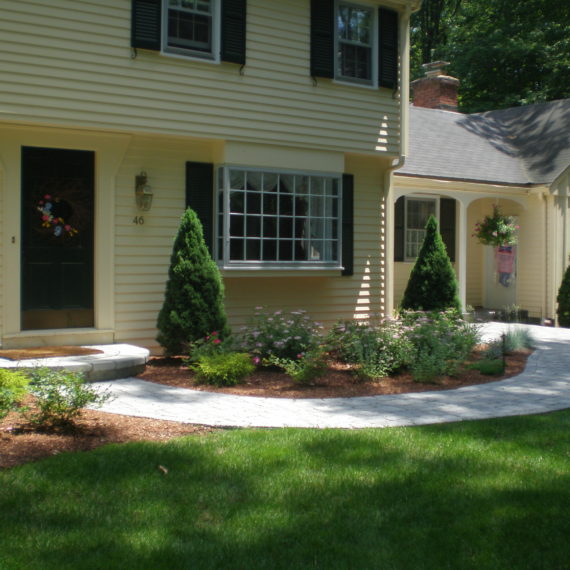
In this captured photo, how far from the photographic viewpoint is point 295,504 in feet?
13.7

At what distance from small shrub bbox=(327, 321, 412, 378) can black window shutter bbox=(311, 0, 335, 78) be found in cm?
399

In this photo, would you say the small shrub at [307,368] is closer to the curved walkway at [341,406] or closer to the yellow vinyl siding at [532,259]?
the curved walkway at [341,406]

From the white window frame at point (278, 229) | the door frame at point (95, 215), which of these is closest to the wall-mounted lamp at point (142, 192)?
the door frame at point (95, 215)

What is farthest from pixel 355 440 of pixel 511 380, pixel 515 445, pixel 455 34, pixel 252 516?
pixel 455 34

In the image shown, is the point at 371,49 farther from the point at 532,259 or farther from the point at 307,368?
the point at 532,259

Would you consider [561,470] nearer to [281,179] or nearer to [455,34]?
[281,179]

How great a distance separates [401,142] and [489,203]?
5794mm

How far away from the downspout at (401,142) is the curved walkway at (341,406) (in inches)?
156

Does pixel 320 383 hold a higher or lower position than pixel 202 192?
lower

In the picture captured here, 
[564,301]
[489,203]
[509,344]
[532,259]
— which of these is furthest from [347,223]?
[489,203]

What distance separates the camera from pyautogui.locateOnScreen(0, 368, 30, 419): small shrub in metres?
5.33

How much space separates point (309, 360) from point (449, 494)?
3.56 m

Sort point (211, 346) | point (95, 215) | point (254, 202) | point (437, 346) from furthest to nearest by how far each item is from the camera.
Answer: point (254, 202), point (95, 215), point (437, 346), point (211, 346)

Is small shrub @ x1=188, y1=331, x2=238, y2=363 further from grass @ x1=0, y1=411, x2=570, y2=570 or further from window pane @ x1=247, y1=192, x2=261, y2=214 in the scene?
grass @ x1=0, y1=411, x2=570, y2=570
